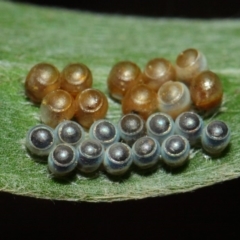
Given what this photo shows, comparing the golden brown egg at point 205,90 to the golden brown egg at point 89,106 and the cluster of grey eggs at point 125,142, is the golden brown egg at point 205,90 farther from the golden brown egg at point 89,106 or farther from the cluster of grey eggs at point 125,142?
the golden brown egg at point 89,106

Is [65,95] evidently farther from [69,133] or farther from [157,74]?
[157,74]

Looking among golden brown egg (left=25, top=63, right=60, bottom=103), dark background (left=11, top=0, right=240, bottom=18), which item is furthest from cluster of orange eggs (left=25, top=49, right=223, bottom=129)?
dark background (left=11, top=0, right=240, bottom=18)

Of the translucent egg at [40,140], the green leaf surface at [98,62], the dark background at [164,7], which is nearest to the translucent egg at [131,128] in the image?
the green leaf surface at [98,62]

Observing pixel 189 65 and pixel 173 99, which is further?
pixel 189 65

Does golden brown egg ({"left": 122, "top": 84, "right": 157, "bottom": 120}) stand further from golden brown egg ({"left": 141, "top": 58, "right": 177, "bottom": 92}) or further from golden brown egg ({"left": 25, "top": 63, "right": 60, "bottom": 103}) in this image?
golden brown egg ({"left": 25, "top": 63, "right": 60, "bottom": 103})

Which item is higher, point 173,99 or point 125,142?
point 173,99

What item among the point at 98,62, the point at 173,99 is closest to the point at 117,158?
the point at 173,99

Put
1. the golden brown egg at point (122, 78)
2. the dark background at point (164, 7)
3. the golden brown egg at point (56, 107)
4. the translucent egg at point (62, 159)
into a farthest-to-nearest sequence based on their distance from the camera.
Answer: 1. the dark background at point (164, 7)
2. the golden brown egg at point (122, 78)
3. the golden brown egg at point (56, 107)
4. the translucent egg at point (62, 159)

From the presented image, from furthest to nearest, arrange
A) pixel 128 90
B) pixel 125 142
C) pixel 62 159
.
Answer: pixel 128 90 → pixel 125 142 → pixel 62 159
